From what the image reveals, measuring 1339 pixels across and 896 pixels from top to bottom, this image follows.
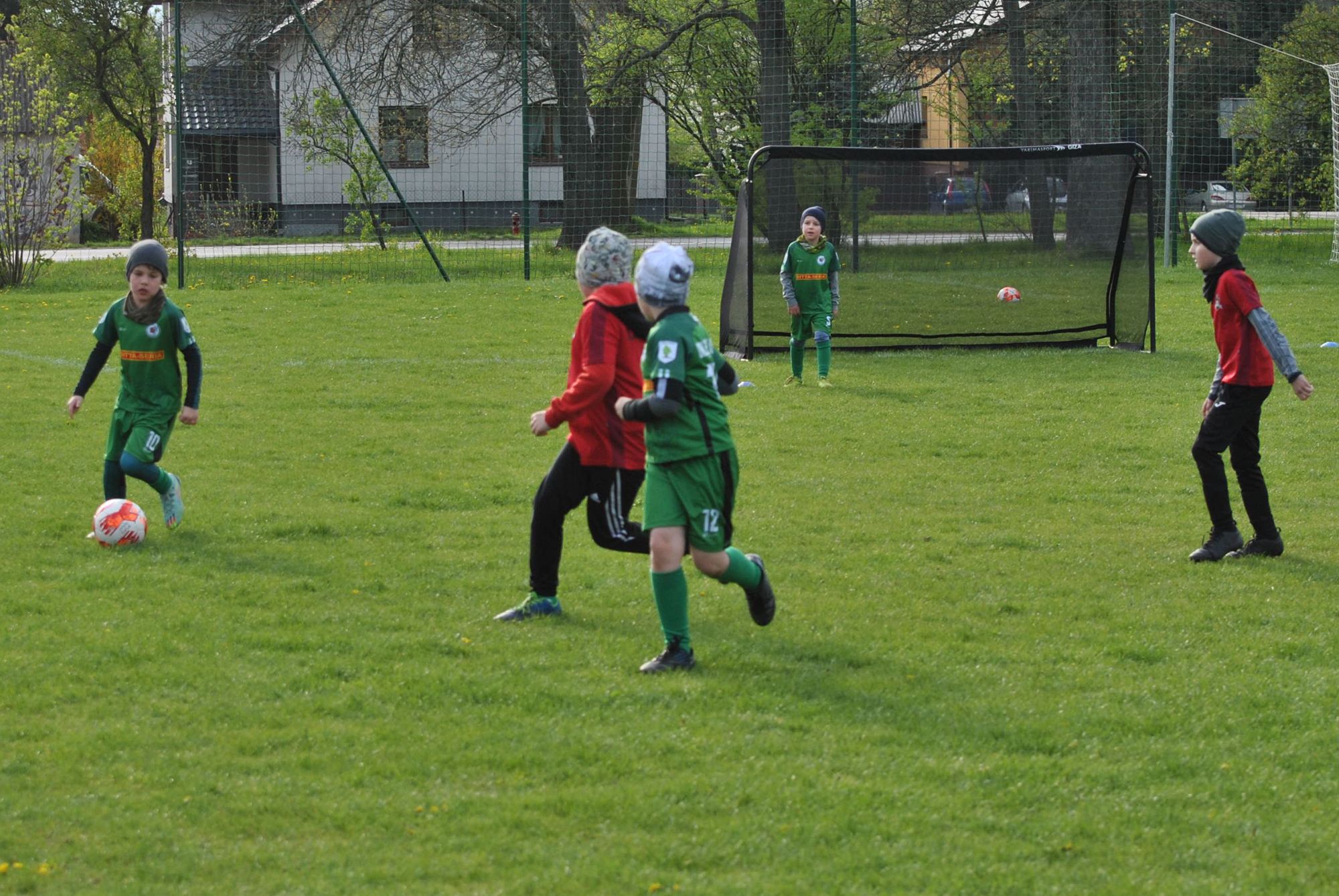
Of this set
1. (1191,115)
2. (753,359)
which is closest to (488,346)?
(753,359)

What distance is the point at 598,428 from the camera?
6.05m

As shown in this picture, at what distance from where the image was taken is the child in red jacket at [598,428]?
5.82 m

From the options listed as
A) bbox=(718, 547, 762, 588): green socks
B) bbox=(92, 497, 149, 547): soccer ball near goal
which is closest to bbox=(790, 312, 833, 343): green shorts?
bbox=(92, 497, 149, 547): soccer ball near goal

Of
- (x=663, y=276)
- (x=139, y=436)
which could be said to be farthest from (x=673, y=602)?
(x=139, y=436)

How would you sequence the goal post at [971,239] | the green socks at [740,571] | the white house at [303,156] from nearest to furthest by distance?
1. the green socks at [740,571]
2. the goal post at [971,239]
3. the white house at [303,156]

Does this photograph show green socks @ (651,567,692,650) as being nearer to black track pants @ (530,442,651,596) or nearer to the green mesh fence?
black track pants @ (530,442,651,596)

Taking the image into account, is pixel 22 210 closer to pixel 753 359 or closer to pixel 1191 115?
pixel 753 359

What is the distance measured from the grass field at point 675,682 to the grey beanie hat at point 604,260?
4.62 ft

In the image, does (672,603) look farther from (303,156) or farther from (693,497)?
(303,156)

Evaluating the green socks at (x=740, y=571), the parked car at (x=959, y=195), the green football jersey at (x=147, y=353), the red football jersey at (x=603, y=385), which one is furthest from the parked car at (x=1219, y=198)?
the green socks at (x=740, y=571)

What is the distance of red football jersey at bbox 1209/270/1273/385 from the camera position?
7.36 m

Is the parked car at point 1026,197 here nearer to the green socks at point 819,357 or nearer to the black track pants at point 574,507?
the green socks at point 819,357

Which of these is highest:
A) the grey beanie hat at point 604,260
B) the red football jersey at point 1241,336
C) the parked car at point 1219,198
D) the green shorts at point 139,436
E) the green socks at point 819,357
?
the parked car at point 1219,198

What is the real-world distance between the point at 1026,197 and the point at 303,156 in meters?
14.0
